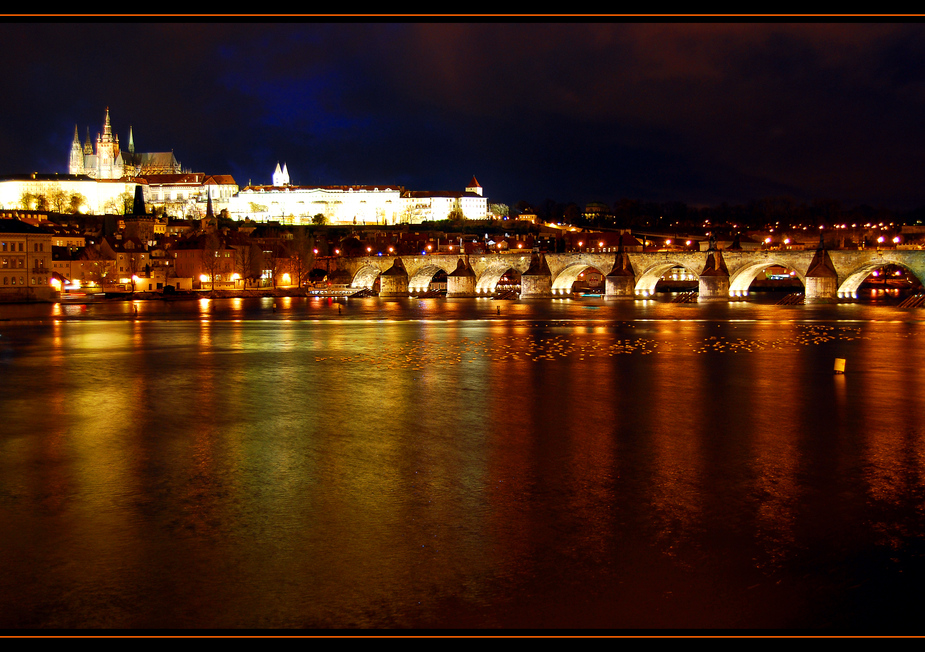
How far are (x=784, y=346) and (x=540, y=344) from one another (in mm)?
6309

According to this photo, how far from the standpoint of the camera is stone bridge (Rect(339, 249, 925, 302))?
4878 cm

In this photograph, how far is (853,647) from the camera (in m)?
3.14

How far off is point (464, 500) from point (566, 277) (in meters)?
59.2

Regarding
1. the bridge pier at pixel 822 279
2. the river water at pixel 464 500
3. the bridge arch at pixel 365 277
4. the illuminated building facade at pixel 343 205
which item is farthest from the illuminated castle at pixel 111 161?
the river water at pixel 464 500

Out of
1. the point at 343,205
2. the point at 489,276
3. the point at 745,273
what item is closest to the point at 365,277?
the point at 489,276

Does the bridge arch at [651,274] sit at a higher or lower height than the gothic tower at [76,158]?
lower

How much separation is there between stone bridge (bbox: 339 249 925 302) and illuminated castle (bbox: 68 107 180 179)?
9714 centimetres

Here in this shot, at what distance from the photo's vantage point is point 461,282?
64.9 meters

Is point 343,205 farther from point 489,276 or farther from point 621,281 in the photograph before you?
point 621,281

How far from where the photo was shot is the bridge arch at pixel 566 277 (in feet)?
207

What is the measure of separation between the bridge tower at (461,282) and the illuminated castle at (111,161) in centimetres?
10775

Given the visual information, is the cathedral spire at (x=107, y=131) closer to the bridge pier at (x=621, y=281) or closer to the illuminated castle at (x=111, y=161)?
the illuminated castle at (x=111, y=161)

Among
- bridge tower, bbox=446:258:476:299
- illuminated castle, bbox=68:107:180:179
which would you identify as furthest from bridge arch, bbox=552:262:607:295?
illuminated castle, bbox=68:107:180:179

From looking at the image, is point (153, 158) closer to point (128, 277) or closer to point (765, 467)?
point (128, 277)
